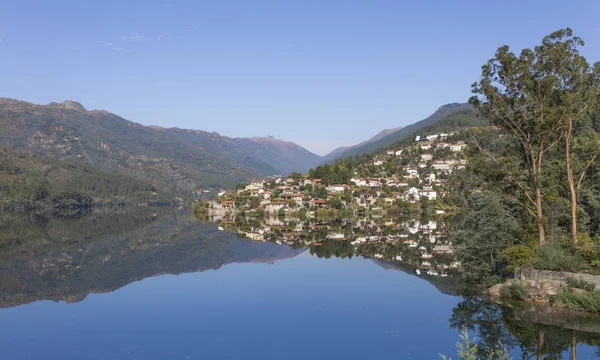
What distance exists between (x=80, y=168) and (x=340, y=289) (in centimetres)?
16390

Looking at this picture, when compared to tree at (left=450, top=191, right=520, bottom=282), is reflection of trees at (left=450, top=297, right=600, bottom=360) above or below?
below

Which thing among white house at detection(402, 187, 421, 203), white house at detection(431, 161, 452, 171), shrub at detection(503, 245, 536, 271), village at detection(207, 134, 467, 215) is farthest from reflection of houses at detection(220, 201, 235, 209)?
shrub at detection(503, 245, 536, 271)

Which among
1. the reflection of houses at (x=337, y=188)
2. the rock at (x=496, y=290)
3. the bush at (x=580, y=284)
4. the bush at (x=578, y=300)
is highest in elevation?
the reflection of houses at (x=337, y=188)

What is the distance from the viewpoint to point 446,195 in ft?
313

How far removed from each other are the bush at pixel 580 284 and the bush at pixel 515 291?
5.48ft

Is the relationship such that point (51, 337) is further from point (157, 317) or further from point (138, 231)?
point (138, 231)

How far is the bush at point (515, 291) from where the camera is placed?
20.5 meters

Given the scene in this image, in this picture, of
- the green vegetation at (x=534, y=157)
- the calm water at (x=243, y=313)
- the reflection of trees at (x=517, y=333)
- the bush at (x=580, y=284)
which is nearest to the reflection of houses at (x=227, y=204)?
the calm water at (x=243, y=313)

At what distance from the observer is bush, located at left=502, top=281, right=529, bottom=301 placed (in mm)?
20469

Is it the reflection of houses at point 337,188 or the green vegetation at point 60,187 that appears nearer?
the reflection of houses at point 337,188

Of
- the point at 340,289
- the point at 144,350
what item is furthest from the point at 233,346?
the point at 340,289

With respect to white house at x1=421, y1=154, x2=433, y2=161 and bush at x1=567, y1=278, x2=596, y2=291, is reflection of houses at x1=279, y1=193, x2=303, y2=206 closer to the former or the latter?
white house at x1=421, y1=154, x2=433, y2=161

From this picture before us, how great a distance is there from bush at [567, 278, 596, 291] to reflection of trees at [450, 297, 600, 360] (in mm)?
2001

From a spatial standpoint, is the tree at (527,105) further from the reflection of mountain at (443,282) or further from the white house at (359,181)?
the white house at (359,181)
